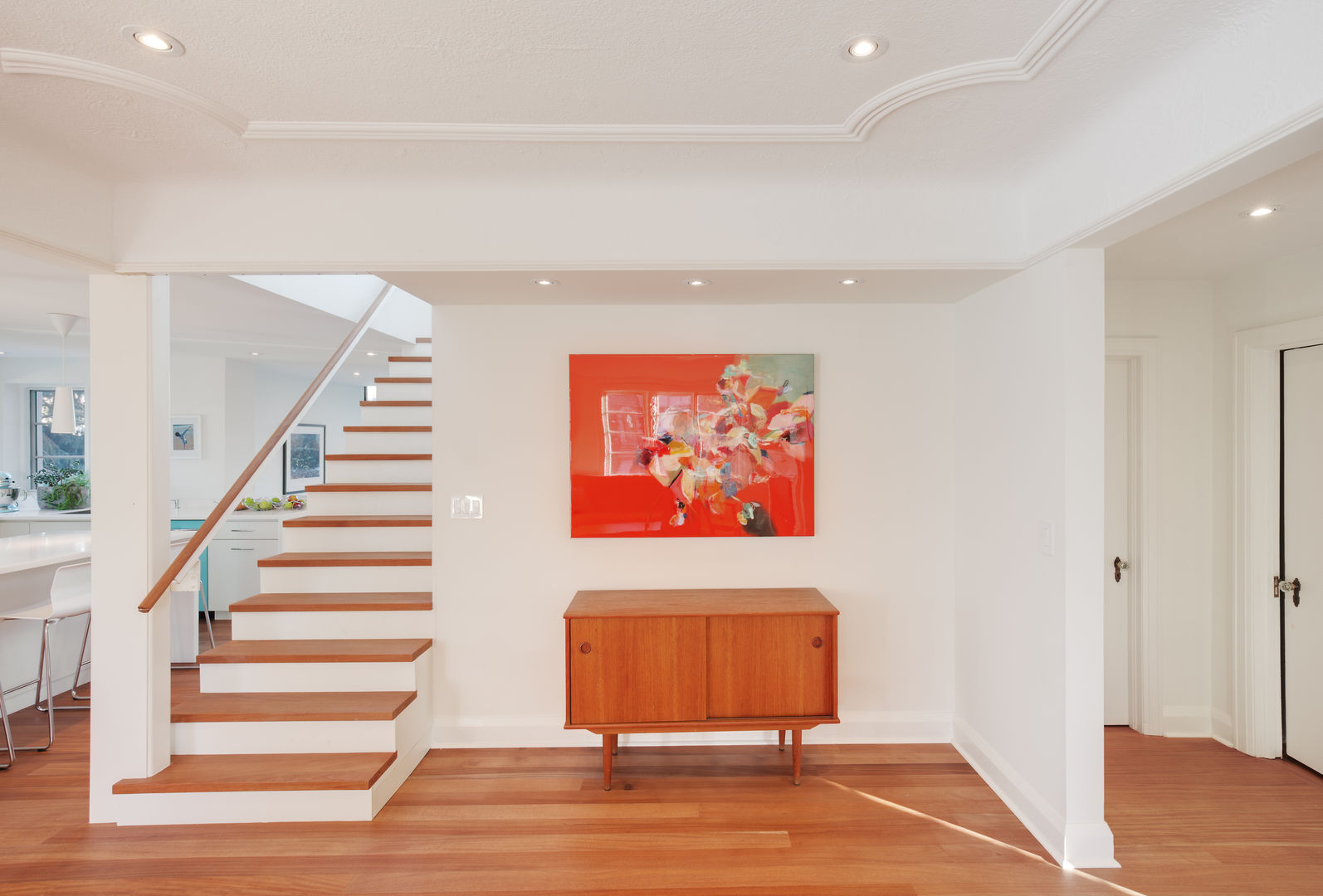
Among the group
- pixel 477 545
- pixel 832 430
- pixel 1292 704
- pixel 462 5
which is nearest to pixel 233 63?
pixel 462 5

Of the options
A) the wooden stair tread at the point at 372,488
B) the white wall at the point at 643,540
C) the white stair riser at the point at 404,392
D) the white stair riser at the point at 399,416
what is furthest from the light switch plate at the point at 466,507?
the white stair riser at the point at 404,392

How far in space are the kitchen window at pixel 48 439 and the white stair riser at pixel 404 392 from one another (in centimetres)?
411

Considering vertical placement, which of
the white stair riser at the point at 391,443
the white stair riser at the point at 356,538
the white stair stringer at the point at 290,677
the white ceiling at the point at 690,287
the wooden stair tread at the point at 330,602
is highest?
the white ceiling at the point at 690,287

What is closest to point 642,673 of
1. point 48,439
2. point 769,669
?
point 769,669

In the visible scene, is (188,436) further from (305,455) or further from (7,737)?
(7,737)

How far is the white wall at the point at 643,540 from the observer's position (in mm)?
3094

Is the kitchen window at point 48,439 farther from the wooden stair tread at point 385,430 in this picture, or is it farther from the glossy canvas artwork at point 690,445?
the glossy canvas artwork at point 690,445

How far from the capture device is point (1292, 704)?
114 inches

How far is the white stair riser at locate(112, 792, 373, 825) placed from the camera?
8.14 ft

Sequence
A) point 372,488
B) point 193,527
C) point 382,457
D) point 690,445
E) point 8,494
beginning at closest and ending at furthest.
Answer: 1. point 690,445
2. point 372,488
3. point 382,457
4. point 193,527
5. point 8,494

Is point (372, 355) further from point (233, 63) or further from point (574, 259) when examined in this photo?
point (233, 63)

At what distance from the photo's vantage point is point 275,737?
2.66m

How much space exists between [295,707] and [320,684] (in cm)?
15

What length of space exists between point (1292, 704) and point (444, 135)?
4.21 meters
